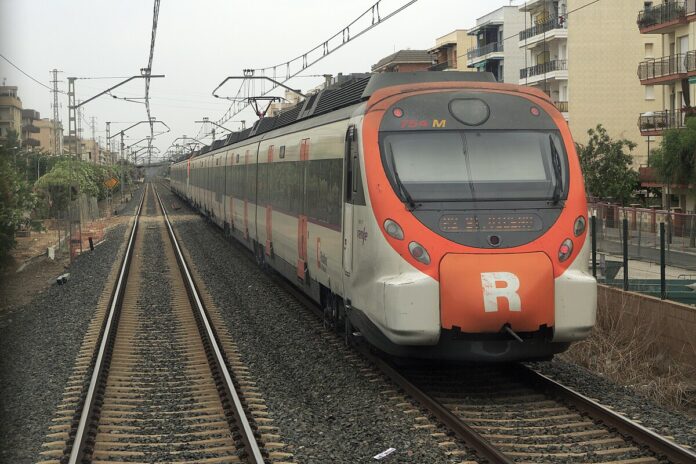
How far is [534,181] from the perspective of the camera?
28.7 feet

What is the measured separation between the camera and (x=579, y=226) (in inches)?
338

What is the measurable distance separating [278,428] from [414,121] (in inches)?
131

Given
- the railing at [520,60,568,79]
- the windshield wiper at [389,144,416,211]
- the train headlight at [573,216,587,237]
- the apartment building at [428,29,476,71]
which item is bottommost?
the train headlight at [573,216,587,237]

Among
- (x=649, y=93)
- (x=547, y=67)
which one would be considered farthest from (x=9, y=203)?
(x=649, y=93)

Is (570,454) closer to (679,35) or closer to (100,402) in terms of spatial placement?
(100,402)

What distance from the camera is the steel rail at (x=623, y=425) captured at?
21.3ft

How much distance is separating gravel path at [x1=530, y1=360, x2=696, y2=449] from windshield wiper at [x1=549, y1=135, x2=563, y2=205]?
1.99 meters

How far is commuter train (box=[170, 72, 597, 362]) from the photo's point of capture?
8070 mm

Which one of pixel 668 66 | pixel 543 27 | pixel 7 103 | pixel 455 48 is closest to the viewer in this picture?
pixel 7 103

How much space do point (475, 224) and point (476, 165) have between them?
708 mm

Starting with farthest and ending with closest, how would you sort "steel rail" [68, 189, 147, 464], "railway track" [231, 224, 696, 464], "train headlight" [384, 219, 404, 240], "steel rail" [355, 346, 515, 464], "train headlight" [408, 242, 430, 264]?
"train headlight" [384, 219, 404, 240] → "train headlight" [408, 242, 430, 264] → "steel rail" [68, 189, 147, 464] → "railway track" [231, 224, 696, 464] → "steel rail" [355, 346, 515, 464]

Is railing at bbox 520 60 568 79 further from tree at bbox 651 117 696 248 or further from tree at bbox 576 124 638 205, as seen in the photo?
tree at bbox 651 117 696 248

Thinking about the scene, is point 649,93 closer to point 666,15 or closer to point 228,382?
point 666,15

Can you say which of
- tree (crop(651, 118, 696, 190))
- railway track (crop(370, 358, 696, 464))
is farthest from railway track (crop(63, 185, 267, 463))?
tree (crop(651, 118, 696, 190))
